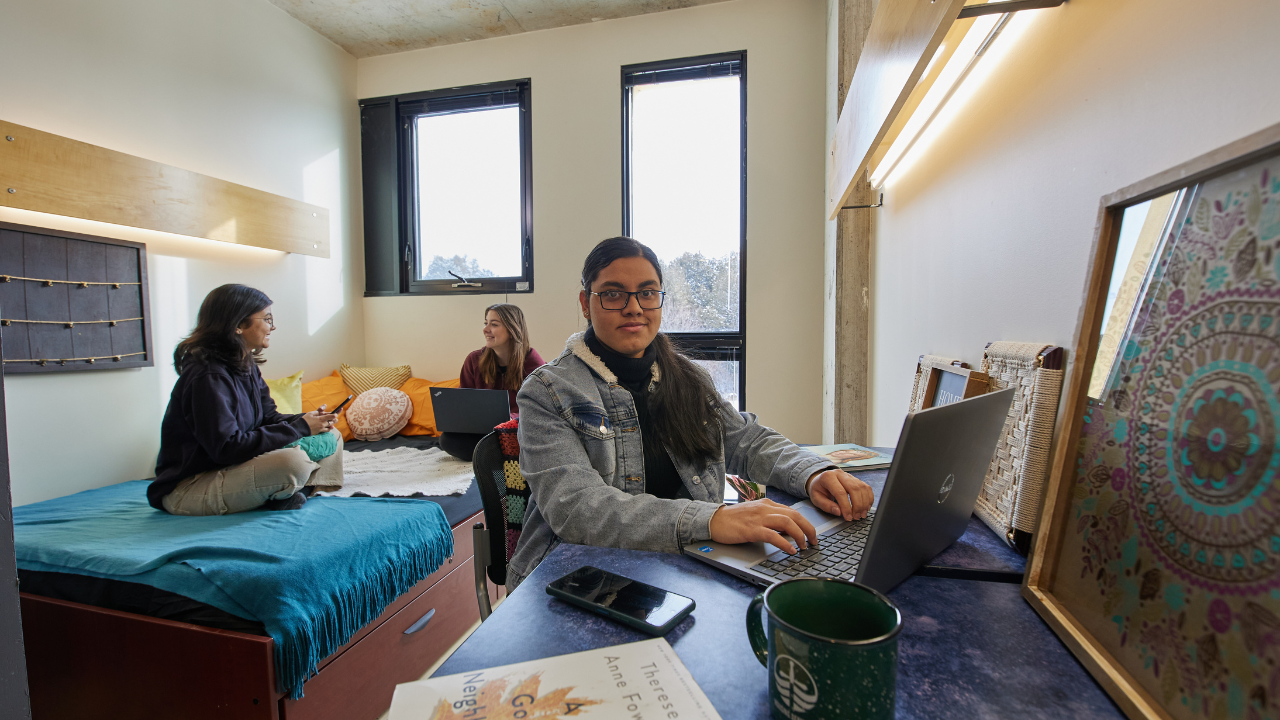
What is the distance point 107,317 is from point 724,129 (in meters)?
3.24

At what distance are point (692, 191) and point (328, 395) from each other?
2603 millimetres

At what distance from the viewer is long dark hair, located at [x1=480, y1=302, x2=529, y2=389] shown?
2.92 m

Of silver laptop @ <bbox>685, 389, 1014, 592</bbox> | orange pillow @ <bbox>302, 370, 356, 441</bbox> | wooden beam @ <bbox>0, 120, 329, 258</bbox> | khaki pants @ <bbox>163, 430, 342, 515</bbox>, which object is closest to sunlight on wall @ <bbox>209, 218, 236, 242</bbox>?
wooden beam @ <bbox>0, 120, 329, 258</bbox>

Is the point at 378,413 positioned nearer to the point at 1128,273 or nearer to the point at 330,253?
the point at 330,253

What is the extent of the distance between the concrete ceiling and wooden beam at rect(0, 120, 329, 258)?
3.88 ft

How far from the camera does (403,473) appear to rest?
245cm

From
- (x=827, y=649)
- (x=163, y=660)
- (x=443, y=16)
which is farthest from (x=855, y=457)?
(x=443, y=16)

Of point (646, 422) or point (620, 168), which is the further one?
point (620, 168)

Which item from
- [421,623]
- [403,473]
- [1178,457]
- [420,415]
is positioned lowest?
[421,623]

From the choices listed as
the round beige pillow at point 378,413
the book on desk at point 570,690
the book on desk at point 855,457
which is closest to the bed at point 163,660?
the book on desk at point 570,690

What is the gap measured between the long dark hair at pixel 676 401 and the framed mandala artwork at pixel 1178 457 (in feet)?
2.12

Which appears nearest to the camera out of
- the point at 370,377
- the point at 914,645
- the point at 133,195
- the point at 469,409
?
the point at 914,645

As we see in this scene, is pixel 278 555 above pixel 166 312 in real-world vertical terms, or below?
below

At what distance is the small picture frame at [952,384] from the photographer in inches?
36.0
